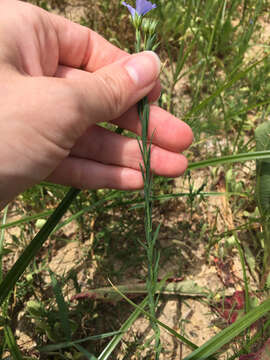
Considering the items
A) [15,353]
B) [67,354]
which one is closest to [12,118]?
[15,353]

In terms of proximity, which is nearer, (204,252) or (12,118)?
(12,118)

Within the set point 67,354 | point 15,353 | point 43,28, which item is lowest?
point 67,354

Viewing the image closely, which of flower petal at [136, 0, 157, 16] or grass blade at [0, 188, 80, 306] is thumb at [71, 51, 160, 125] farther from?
grass blade at [0, 188, 80, 306]

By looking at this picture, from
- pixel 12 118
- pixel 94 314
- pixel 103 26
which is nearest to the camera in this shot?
pixel 12 118

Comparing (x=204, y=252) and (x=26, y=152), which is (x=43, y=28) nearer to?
(x=26, y=152)

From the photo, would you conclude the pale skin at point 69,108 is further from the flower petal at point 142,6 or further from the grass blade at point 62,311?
the grass blade at point 62,311

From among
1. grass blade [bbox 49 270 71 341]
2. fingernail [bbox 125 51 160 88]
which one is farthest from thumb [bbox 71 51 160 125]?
grass blade [bbox 49 270 71 341]

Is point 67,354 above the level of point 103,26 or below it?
below

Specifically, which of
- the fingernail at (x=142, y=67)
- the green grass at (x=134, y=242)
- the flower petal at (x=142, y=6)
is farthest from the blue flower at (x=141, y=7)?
the green grass at (x=134, y=242)
